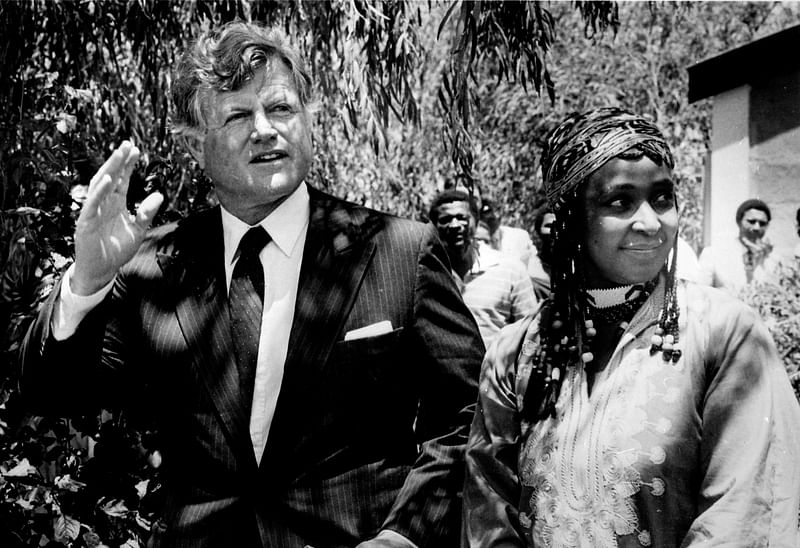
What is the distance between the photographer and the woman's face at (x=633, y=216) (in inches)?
87.8

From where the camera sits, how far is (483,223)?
26.2 ft

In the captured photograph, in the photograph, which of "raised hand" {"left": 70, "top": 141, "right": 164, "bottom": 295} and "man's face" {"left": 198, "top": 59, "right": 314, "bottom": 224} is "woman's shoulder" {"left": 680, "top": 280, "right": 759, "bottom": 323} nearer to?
"man's face" {"left": 198, "top": 59, "right": 314, "bottom": 224}

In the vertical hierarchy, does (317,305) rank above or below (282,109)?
below

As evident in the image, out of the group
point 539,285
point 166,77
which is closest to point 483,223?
point 539,285

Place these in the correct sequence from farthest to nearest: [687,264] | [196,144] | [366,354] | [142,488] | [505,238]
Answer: [505,238]
[687,264]
[142,488]
[196,144]
[366,354]

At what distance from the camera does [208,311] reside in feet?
8.44

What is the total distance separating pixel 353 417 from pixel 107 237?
74 cm

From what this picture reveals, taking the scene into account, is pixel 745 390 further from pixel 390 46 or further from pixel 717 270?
pixel 717 270

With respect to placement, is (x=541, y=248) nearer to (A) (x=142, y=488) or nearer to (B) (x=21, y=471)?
(A) (x=142, y=488)

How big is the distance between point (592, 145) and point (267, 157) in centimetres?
88

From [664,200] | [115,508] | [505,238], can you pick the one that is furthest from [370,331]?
[505,238]

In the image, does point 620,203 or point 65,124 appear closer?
point 620,203

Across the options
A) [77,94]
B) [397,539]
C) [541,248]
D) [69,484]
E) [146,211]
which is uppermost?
[77,94]

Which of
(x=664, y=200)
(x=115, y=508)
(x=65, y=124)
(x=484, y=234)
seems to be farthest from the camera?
(x=484, y=234)
